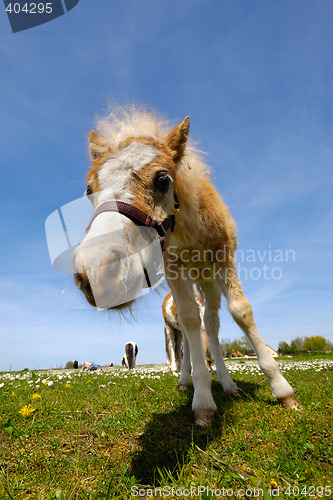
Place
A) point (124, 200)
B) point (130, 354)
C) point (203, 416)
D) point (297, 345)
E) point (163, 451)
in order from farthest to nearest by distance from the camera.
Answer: point (297, 345) < point (130, 354) < point (203, 416) < point (163, 451) < point (124, 200)

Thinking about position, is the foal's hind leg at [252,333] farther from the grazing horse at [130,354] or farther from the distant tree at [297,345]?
the distant tree at [297,345]

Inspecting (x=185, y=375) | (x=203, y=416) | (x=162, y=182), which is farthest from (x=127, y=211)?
(x=185, y=375)

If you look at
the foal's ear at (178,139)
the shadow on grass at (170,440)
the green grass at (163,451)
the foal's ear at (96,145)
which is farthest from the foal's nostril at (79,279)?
→ the foal's ear at (178,139)

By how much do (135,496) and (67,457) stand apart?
3.48 ft

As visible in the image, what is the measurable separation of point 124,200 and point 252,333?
293cm

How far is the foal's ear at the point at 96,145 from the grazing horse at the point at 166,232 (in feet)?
0.04

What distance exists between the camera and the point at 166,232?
3.45 m

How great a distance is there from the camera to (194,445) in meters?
2.93

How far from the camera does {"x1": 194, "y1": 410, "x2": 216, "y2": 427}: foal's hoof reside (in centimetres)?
350

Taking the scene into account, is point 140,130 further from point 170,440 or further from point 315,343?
point 315,343

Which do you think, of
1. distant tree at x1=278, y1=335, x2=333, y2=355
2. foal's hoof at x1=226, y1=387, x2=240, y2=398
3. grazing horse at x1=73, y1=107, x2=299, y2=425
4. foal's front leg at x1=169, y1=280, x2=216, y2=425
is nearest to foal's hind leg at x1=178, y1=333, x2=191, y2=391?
grazing horse at x1=73, y1=107, x2=299, y2=425

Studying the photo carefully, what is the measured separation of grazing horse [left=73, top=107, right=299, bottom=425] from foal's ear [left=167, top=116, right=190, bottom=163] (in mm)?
12

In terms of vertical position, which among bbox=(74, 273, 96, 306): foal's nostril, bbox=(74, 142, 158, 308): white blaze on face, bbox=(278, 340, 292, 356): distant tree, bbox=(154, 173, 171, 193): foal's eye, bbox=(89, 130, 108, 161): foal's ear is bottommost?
bbox=(278, 340, 292, 356): distant tree

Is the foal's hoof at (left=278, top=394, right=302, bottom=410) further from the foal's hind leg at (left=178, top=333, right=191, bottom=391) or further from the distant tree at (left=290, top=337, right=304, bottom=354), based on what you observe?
the distant tree at (left=290, top=337, right=304, bottom=354)
